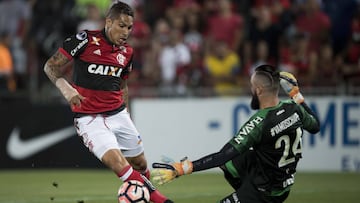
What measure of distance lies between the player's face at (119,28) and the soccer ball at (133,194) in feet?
6.24

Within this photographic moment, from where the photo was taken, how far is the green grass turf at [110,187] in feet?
40.1

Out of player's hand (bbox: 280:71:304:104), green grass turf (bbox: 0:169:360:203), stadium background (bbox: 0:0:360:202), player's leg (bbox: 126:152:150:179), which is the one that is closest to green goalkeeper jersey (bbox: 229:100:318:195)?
player's hand (bbox: 280:71:304:104)

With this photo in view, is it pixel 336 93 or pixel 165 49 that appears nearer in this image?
pixel 336 93

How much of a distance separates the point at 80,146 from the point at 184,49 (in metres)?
3.15

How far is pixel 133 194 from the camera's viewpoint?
9.09 meters

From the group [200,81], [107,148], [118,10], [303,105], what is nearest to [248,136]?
[303,105]

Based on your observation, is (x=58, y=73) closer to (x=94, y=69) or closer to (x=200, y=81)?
(x=94, y=69)

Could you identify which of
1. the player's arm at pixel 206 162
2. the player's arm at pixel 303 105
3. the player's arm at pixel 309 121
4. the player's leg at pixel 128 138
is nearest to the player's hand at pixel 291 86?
the player's arm at pixel 303 105

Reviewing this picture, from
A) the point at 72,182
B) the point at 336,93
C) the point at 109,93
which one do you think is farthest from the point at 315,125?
the point at 336,93

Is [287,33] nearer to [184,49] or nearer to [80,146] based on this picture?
[184,49]

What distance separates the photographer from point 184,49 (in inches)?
738

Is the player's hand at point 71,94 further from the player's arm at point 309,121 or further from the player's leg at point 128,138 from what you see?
the player's arm at point 309,121

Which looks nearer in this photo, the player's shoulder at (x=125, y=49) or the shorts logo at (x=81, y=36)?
the shorts logo at (x=81, y=36)

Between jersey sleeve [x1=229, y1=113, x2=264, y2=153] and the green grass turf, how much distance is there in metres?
2.76
